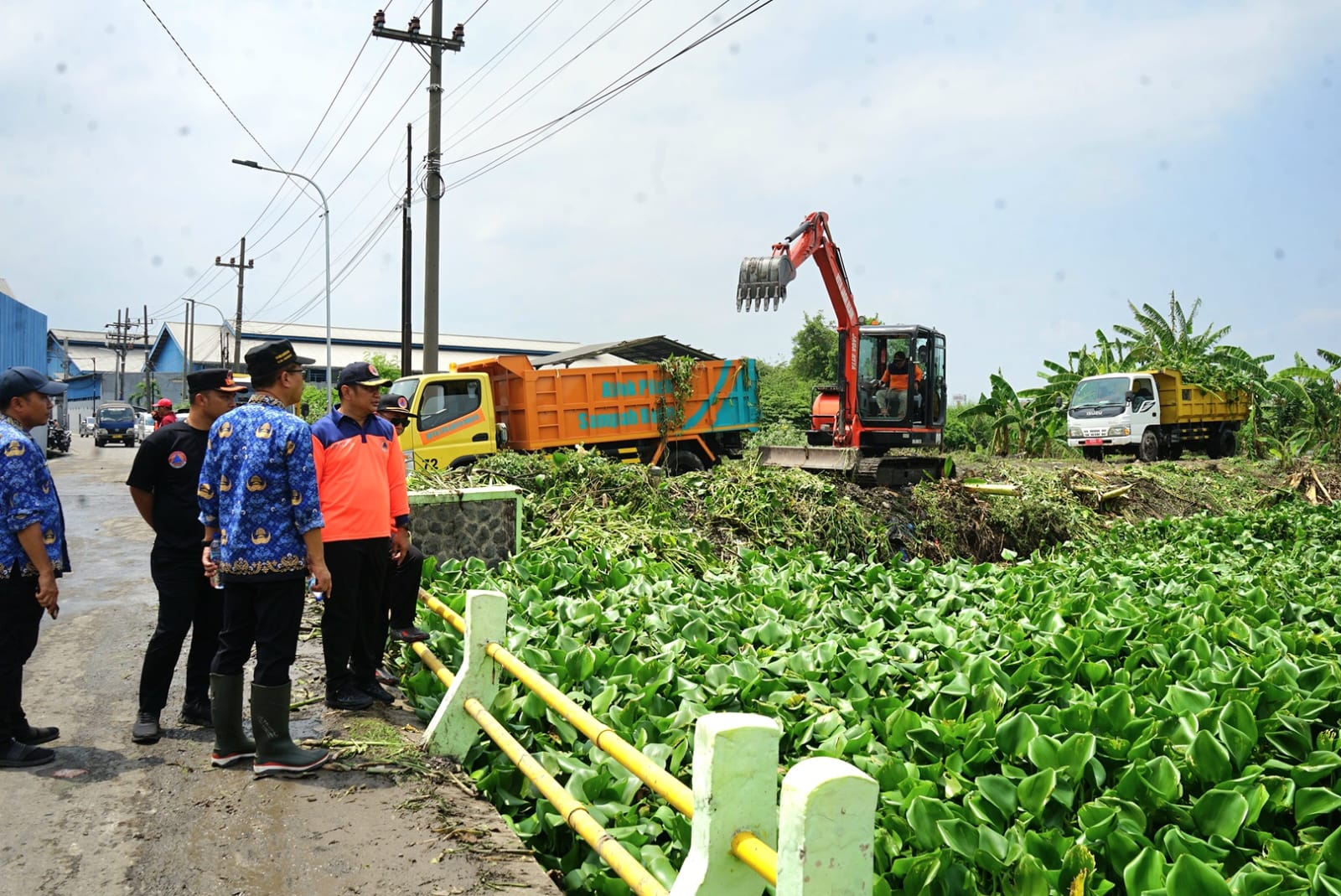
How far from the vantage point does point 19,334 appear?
3033 centimetres

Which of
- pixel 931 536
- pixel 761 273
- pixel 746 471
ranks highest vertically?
pixel 761 273

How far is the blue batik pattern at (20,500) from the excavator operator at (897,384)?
1306cm

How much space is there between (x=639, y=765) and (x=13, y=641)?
3579 millimetres

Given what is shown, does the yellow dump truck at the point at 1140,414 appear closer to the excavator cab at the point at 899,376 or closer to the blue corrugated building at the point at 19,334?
the excavator cab at the point at 899,376

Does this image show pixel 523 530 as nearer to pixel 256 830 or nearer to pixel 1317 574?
pixel 256 830

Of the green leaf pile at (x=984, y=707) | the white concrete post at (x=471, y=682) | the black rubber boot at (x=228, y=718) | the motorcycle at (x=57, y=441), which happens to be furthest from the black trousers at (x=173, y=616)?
the motorcycle at (x=57, y=441)

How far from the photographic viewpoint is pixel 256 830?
3824 millimetres

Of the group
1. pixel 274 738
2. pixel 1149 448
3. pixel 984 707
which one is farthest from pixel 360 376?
pixel 1149 448

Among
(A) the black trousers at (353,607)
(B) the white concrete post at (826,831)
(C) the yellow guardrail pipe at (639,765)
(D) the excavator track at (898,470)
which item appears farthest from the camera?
(D) the excavator track at (898,470)

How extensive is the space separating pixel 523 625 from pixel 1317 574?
668cm

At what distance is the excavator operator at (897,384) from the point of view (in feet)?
52.4

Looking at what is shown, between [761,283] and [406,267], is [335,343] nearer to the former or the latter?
[406,267]

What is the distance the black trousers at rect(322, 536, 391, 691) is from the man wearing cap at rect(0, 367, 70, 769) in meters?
1.26

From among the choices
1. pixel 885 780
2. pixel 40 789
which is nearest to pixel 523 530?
pixel 40 789
